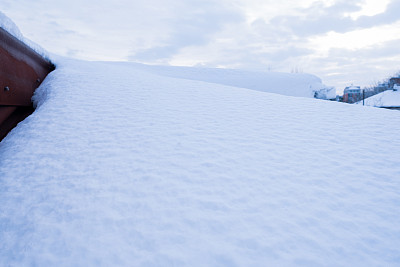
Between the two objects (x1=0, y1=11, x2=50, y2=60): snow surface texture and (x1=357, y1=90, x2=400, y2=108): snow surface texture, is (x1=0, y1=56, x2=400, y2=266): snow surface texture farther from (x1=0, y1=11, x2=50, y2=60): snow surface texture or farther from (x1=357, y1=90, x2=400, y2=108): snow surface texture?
(x1=357, y1=90, x2=400, y2=108): snow surface texture

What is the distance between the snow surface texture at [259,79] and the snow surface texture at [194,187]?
6.01 m

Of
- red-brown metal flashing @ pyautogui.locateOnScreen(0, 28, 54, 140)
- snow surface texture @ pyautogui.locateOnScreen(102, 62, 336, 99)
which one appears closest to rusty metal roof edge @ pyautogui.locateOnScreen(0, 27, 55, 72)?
red-brown metal flashing @ pyautogui.locateOnScreen(0, 28, 54, 140)

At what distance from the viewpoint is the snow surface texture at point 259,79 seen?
9.16 metres

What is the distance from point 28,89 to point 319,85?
9.21m

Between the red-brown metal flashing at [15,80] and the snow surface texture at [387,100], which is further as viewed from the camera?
the snow surface texture at [387,100]

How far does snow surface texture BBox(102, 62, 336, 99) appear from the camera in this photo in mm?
9164

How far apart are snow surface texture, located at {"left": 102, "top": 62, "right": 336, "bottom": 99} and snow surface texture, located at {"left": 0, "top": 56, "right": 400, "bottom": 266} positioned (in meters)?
6.01

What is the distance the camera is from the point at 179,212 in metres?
1.66

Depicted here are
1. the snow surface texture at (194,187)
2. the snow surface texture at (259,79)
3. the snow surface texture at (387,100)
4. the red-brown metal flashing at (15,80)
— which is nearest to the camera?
the snow surface texture at (194,187)

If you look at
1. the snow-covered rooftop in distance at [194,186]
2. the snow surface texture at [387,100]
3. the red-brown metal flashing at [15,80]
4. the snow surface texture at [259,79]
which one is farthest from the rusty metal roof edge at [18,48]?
the snow surface texture at [387,100]

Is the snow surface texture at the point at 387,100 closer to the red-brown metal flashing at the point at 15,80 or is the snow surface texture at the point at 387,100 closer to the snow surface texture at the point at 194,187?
the snow surface texture at the point at 194,187

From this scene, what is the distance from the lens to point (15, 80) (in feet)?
9.74

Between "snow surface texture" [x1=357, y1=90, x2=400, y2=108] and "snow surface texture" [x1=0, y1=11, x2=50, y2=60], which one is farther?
"snow surface texture" [x1=357, y1=90, x2=400, y2=108]

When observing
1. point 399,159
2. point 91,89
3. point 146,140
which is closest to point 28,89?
point 91,89
